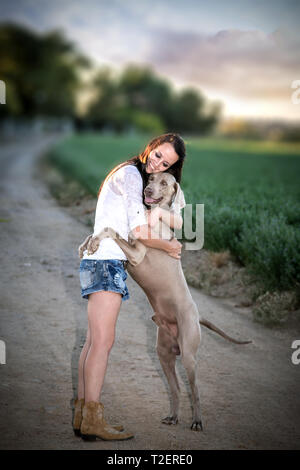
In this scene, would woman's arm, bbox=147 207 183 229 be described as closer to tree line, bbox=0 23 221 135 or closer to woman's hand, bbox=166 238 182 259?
woman's hand, bbox=166 238 182 259

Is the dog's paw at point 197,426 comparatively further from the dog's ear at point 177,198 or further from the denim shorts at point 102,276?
the dog's ear at point 177,198

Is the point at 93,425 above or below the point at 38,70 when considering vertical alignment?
below

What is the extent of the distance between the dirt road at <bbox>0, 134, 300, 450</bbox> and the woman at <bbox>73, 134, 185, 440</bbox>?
0.21m

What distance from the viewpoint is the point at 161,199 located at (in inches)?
164

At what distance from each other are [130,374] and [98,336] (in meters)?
1.53

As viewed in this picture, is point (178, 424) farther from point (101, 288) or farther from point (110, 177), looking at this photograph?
point (110, 177)

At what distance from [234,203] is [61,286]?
4.67 meters

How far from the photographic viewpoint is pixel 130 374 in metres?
5.00

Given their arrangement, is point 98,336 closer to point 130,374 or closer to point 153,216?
point 153,216


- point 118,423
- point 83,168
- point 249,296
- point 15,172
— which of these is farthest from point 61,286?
point 15,172

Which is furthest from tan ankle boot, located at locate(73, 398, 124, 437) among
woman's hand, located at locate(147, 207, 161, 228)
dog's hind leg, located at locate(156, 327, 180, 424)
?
woman's hand, located at locate(147, 207, 161, 228)

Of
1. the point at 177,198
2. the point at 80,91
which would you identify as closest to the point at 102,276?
the point at 177,198

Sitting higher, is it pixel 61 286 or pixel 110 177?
pixel 110 177

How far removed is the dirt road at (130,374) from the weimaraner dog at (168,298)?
367 millimetres
